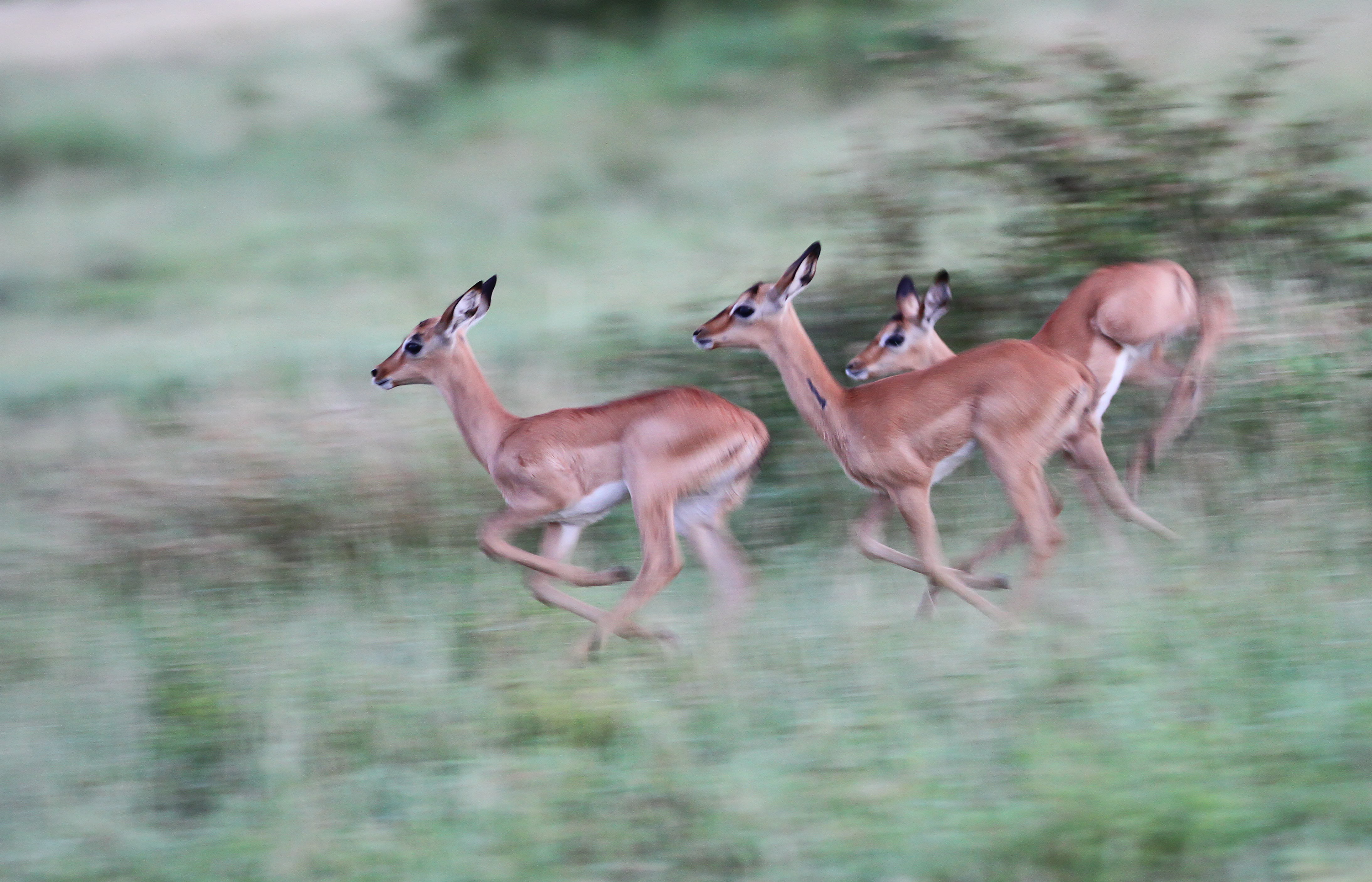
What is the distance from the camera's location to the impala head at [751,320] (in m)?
6.00

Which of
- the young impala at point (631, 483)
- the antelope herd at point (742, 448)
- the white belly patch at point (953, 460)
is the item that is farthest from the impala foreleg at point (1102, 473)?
the young impala at point (631, 483)

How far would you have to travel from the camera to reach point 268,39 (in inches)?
696

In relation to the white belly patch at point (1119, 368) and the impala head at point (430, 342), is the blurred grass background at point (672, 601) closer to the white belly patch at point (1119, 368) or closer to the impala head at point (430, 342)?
the white belly patch at point (1119, 368)

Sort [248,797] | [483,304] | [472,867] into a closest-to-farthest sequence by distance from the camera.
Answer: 1. [472,867]
2. [248,797]
3. [483,304]

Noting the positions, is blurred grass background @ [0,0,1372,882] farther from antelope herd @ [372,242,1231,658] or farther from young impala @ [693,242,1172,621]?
young impala @ [693,242,1172,621]

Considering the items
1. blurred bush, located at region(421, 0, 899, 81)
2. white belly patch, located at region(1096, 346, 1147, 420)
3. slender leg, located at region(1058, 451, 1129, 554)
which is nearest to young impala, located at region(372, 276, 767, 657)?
slender leg, located at region(1058, 451, 1129, 554)

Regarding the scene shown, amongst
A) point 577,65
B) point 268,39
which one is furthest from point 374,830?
point 268,39

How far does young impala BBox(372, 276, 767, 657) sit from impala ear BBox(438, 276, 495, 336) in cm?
2

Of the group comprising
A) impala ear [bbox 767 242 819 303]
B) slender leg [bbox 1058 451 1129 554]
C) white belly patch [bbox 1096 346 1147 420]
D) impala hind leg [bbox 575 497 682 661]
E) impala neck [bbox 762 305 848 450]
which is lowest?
slender leg [bbox 1058 451 1129 554]

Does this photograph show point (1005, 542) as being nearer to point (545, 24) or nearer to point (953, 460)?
point (953, 460)

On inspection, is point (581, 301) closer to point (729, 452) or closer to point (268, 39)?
point (729, 452)

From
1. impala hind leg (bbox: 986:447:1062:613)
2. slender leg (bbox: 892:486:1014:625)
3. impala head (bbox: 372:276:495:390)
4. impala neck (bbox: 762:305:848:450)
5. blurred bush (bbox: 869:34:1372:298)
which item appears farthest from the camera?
blurred bush (bbox: 869:34:1372:298)

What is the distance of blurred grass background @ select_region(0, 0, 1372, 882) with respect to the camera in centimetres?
412

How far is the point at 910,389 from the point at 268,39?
14026mm
